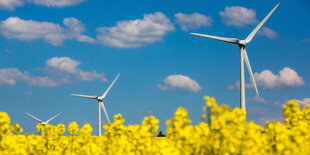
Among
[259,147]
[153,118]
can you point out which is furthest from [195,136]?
[153,118]

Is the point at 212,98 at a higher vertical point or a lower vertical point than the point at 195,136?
higher

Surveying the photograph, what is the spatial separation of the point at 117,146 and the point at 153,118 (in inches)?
56.3

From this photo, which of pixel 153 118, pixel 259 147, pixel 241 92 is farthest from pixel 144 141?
pixel 241 92

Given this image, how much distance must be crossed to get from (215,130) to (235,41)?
18.4 m

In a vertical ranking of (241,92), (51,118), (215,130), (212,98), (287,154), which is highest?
(51,118)

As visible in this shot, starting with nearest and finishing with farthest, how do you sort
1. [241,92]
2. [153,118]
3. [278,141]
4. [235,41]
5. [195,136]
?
1. [195,136]
2. [278,141]
3. [153,118]
4. [241,92]
5. [235,41]

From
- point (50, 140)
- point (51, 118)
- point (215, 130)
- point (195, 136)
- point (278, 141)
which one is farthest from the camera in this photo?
point (51, 118)

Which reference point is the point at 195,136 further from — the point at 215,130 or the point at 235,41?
the point at 235,41

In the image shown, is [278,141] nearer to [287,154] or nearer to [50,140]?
[287,154]

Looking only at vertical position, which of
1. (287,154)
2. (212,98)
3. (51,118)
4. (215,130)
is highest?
(51,118)

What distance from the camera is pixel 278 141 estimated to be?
31.3 ft

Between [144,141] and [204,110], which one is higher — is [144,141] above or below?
below

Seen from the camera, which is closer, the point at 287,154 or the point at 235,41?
the point at 287,154

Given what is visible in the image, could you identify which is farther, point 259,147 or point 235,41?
point 235,41
